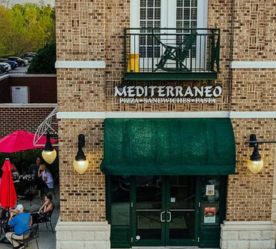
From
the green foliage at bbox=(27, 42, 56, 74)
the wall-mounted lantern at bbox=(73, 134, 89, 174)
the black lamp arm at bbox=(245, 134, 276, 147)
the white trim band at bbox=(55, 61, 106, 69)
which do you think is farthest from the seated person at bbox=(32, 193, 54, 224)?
the green foliage at bbox=(27, 42, 56, 74)

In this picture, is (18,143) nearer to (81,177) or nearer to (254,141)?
(81,177)

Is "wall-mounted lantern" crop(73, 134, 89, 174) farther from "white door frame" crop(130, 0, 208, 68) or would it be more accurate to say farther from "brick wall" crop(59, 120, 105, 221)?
"white door frame" crop(130, 0, 208, 68)

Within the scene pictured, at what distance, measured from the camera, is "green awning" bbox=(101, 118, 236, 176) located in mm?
11906

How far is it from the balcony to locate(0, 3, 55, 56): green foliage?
40567 mm

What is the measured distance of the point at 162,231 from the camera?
12.9m

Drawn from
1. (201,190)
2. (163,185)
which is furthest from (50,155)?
(201,190)

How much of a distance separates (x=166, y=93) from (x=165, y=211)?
2882 mm

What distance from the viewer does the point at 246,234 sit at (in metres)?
12.6

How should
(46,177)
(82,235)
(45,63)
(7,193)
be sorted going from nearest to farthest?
(82,235), (7,193), (46,177), (45,63)

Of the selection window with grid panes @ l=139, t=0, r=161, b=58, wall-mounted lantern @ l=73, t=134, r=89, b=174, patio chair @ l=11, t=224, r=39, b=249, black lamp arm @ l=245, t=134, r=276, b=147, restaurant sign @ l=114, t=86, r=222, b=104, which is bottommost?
patio chair @ l=11, t=224, r=39, b=249

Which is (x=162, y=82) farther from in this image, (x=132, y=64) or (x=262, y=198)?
(x=262, y=198)

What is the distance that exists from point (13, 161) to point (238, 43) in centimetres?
935

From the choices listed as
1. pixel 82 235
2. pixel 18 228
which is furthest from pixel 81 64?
pixel 18 228

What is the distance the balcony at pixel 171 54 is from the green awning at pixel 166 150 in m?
1.23
